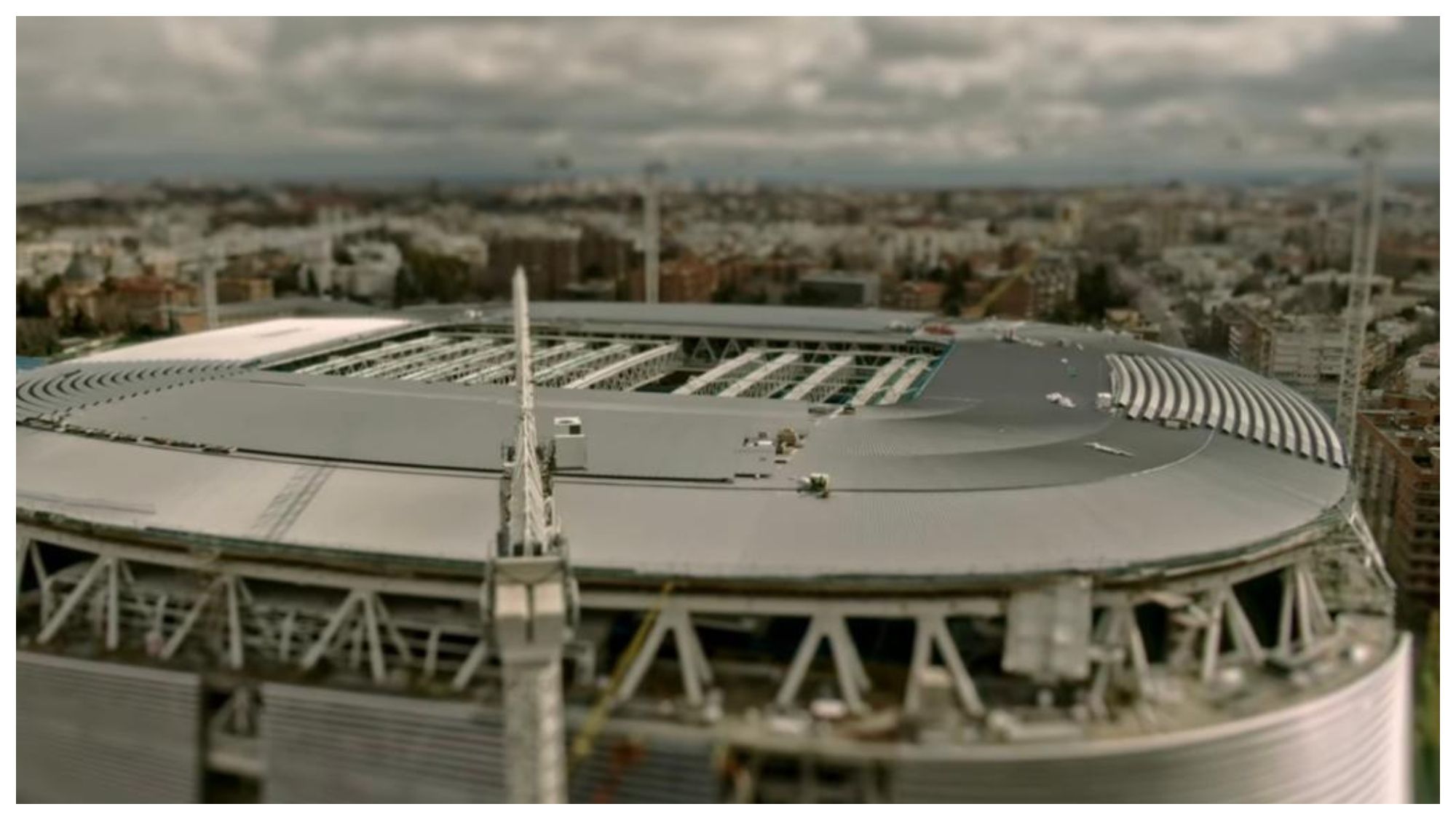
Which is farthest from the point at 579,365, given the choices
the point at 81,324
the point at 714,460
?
the point at 81,324

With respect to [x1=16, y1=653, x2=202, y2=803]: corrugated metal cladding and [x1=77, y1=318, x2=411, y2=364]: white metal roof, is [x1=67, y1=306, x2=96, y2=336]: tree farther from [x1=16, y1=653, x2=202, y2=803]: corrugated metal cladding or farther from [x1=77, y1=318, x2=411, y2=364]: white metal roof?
[x1=16, y1=653, x2=202, y2=803]: corrugated metal cladding

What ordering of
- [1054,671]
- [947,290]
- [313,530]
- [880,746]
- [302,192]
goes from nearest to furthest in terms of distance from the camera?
[880,746]
[1054,671]
[313,530]
[302,192]
[947,290]

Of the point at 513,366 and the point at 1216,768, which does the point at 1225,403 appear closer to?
the point at 1216,768

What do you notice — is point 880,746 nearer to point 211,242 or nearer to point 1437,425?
point 1437,425

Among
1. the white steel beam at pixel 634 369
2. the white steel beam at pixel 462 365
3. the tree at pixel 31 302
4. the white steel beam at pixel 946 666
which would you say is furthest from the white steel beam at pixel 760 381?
the tree at pixel 31 302

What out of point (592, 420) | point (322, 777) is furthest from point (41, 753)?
point (592, 420)

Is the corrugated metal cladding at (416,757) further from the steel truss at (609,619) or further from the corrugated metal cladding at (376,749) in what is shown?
the steel truss at (609,619)
